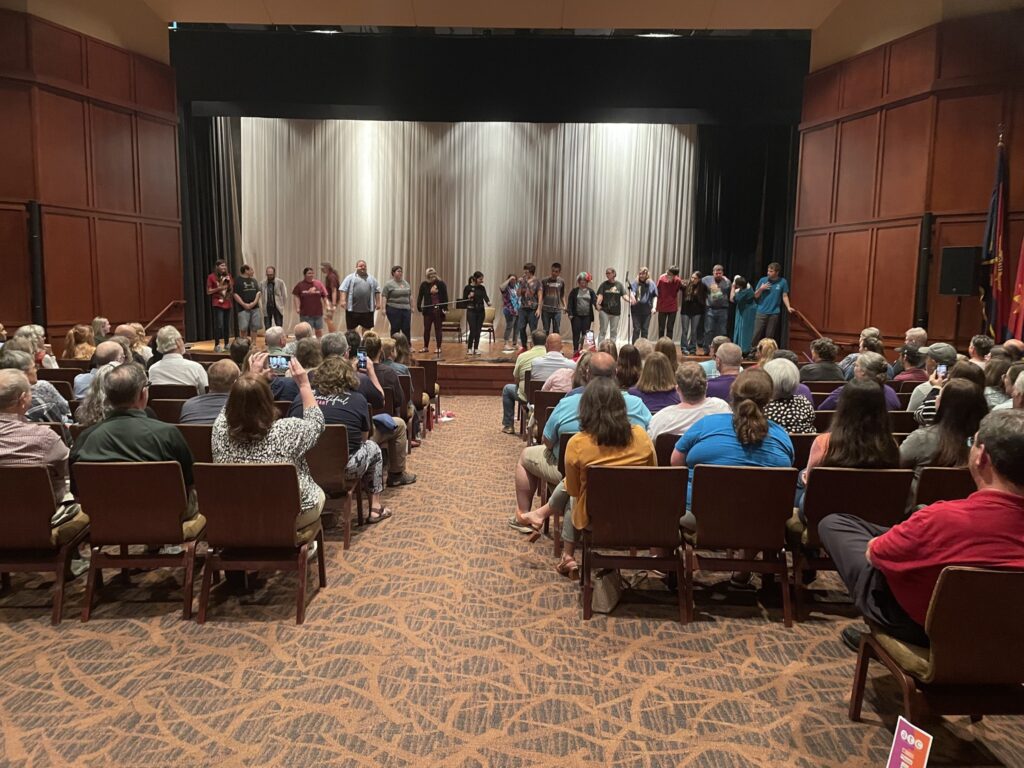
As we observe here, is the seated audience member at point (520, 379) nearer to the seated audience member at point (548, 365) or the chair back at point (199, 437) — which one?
the seated audience member at point (548, 365)

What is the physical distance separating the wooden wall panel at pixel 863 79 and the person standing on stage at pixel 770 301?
2470 millimetres

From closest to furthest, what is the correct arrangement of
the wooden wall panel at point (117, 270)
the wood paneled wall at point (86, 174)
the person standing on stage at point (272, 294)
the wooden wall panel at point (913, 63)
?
1. the wooden wall panel at point (913, 63)
2. the wood paneled wall at point (86, 174)
3. the wooden wall panel at point (117, 270)
4. the person standing on stage at point (272, 294)

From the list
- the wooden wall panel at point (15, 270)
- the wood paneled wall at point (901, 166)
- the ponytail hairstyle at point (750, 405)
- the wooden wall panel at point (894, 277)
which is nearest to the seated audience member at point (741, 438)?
the ponytail hairstyle at point (750, 405)

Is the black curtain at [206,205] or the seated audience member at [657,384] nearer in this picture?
the seated audience member at [657,384]

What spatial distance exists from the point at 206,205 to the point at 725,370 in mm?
11632

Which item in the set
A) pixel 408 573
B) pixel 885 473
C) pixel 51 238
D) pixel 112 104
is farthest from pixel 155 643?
pixel 112 104

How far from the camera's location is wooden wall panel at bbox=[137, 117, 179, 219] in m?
11.0

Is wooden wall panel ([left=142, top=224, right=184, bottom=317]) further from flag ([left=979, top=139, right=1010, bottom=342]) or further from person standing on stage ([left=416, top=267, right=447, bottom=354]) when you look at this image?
flag ([left=979, top=139, right=1010, bottom=342])

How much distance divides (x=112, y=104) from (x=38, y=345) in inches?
256

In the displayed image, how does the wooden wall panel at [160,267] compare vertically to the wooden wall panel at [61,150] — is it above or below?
below

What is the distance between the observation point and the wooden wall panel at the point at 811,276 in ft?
36.0

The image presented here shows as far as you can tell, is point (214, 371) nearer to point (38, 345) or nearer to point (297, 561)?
point (297, 561)

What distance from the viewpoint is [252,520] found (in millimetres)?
3244

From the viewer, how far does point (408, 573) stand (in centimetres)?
391
